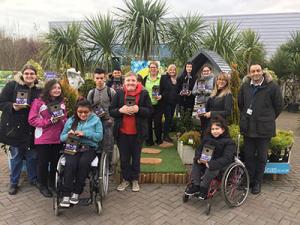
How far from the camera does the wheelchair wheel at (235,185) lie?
3444 mm

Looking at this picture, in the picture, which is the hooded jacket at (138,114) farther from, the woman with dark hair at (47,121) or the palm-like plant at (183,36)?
the palm-like plant at (183,36)

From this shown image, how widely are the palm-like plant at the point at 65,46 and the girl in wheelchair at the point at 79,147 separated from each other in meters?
5.29

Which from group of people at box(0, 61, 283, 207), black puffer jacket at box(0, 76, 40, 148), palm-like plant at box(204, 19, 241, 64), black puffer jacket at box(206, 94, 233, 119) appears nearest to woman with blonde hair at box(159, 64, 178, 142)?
group of people at box(0, 61, 283, 207)

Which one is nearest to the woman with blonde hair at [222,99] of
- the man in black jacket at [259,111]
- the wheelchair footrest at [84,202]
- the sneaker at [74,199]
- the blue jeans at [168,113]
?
the man in black jacket at [259,111]

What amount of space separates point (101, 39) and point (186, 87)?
386 cm

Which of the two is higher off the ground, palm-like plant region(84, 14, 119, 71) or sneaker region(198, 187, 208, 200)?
palm-like plant region(84, 14, 119, 71)

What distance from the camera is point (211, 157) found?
11.6 feet

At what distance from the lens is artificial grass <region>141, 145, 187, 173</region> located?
14.5ft

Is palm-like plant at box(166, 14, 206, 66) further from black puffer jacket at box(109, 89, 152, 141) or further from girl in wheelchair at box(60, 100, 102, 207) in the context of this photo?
girl in wheelchair at box(60, 100, 102, 207)

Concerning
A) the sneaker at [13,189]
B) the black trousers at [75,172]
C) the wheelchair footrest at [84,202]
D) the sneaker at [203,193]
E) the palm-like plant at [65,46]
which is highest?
the palm-like plant at [65,46]

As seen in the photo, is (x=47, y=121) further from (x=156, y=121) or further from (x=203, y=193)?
(x=156, y=121)

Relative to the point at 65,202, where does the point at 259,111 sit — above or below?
above

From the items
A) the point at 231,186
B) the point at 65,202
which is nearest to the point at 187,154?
the point at 231,186

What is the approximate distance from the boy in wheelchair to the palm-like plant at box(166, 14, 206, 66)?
17.9 feet
